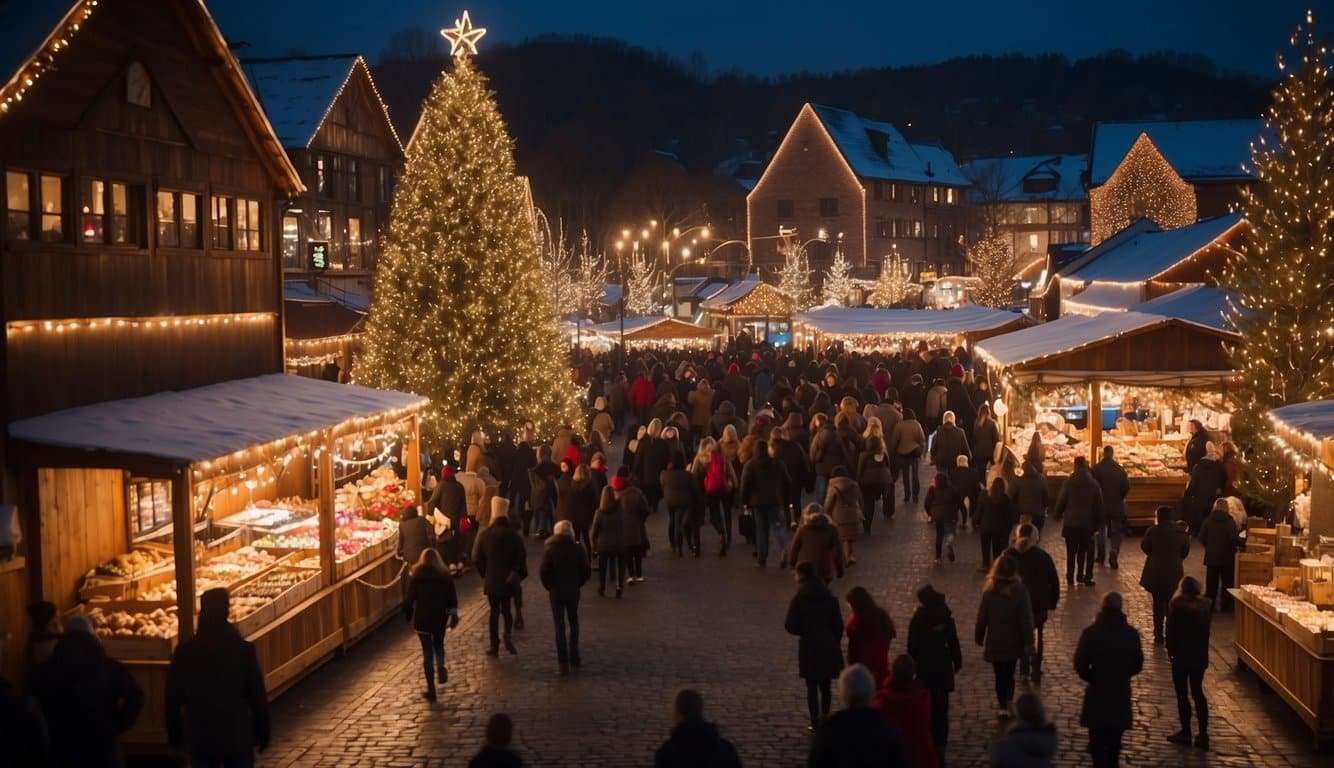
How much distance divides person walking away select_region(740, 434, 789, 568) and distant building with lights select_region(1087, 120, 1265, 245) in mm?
49717

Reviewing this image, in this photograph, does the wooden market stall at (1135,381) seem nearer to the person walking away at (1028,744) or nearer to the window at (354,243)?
the person walking away at (1028,744)

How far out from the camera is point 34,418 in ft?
38.4

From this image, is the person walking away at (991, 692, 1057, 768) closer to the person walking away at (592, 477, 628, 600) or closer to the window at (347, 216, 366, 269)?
the person walking away at (592, 477, 628, 600)

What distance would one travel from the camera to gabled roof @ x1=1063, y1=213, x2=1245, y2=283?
3334 centimetres

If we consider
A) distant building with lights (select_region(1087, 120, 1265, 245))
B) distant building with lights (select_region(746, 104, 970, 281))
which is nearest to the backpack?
distant building with lights (select_region(1087, 120, 1265, 245))

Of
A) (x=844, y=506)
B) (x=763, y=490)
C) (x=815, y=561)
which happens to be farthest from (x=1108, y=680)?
(x=763, y=490)

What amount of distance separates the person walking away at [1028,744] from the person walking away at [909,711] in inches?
31.0

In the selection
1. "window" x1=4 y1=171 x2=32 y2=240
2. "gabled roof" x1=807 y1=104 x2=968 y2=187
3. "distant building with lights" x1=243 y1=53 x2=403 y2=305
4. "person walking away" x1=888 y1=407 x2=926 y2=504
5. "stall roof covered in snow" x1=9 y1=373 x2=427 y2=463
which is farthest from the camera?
"gabled roof" x1=807 y1=104 x2=968 y2=187

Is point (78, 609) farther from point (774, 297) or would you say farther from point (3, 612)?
point (774, 297)

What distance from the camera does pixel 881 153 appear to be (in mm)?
84562

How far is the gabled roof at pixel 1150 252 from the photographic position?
33344mm

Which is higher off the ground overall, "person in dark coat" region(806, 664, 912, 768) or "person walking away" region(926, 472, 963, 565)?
"person in dark coat" region(806, 664, 912, 768)

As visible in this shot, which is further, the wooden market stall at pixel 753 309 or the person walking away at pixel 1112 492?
the wooden market stall at pixel 753 309

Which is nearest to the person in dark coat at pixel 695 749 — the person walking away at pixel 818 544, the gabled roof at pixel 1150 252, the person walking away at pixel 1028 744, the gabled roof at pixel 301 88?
the person walking away at pixel 1028 744
